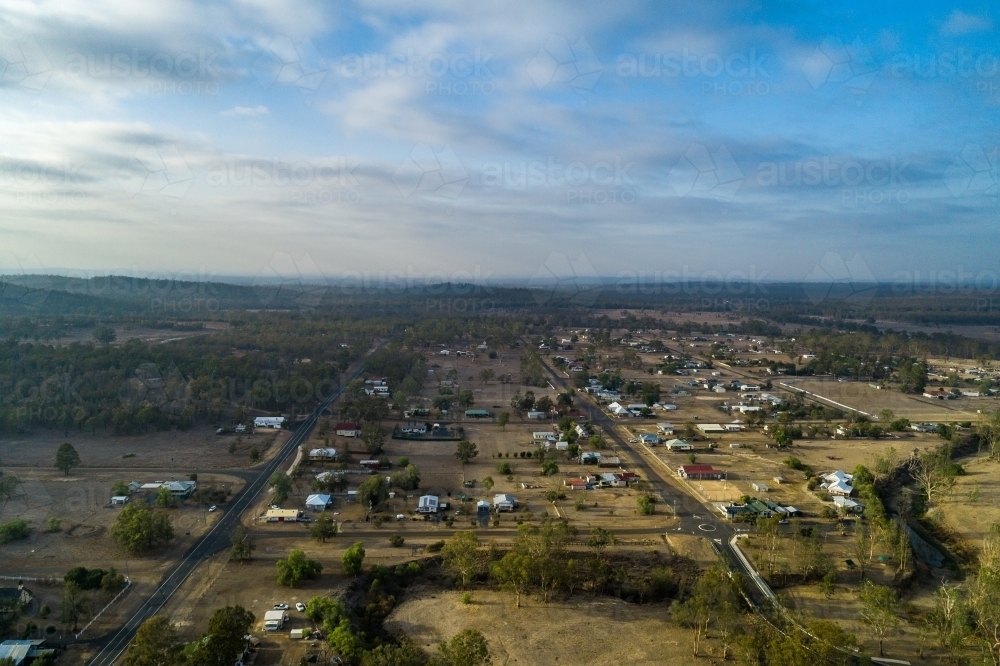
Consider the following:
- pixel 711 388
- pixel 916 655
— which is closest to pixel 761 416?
pixel 711 388

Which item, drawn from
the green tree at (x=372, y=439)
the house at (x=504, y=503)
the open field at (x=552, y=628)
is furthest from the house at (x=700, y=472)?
the green tree at (x=372, y=439)

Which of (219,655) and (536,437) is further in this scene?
(536,437)

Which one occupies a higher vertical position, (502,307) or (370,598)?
(502,307)

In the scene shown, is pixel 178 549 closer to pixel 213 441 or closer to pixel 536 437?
pixel 213 441

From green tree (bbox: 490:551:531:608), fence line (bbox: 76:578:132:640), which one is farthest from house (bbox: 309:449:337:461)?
green tree (bbox: 490:551:531:608)

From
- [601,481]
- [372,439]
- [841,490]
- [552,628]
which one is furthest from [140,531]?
[841,490]
